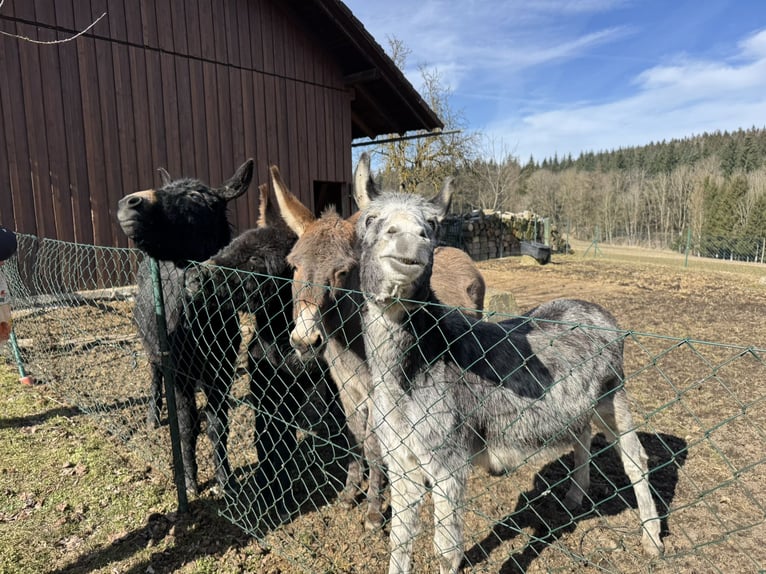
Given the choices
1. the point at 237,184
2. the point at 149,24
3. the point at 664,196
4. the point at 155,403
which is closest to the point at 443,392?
the point at 237,184

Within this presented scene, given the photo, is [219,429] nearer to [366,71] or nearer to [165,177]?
[165,177]

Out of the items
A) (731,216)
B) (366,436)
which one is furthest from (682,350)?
(731,216)

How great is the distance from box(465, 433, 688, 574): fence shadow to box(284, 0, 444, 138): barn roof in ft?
27.3

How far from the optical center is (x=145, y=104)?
314 inches

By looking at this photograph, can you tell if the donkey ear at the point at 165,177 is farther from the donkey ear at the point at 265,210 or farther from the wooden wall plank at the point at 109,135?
the wooden wall plank at the point at 109,135

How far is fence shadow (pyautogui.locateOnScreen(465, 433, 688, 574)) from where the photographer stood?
2730 millimetres

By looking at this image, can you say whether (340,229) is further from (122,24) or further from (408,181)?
(408,181)

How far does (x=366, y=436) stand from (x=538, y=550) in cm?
128

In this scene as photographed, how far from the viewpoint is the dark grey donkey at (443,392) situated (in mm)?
2102

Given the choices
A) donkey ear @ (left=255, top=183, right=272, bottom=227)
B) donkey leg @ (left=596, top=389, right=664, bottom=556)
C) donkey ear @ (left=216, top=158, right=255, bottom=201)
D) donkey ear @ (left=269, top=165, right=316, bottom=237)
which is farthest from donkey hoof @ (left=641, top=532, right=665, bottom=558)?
donkey ear @ (left=216, top=158, right=255, bottom=201)

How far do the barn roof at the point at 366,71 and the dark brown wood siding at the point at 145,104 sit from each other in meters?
0.31

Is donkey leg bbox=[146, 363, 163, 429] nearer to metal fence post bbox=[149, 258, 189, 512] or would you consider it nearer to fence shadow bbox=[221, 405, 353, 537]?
fence shadow bbox=[221, 405, 353, 537]

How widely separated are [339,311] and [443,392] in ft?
2.69

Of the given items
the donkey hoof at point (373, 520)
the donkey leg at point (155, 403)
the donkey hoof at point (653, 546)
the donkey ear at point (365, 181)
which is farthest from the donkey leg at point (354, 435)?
the donkey leg at point (155, 403)
